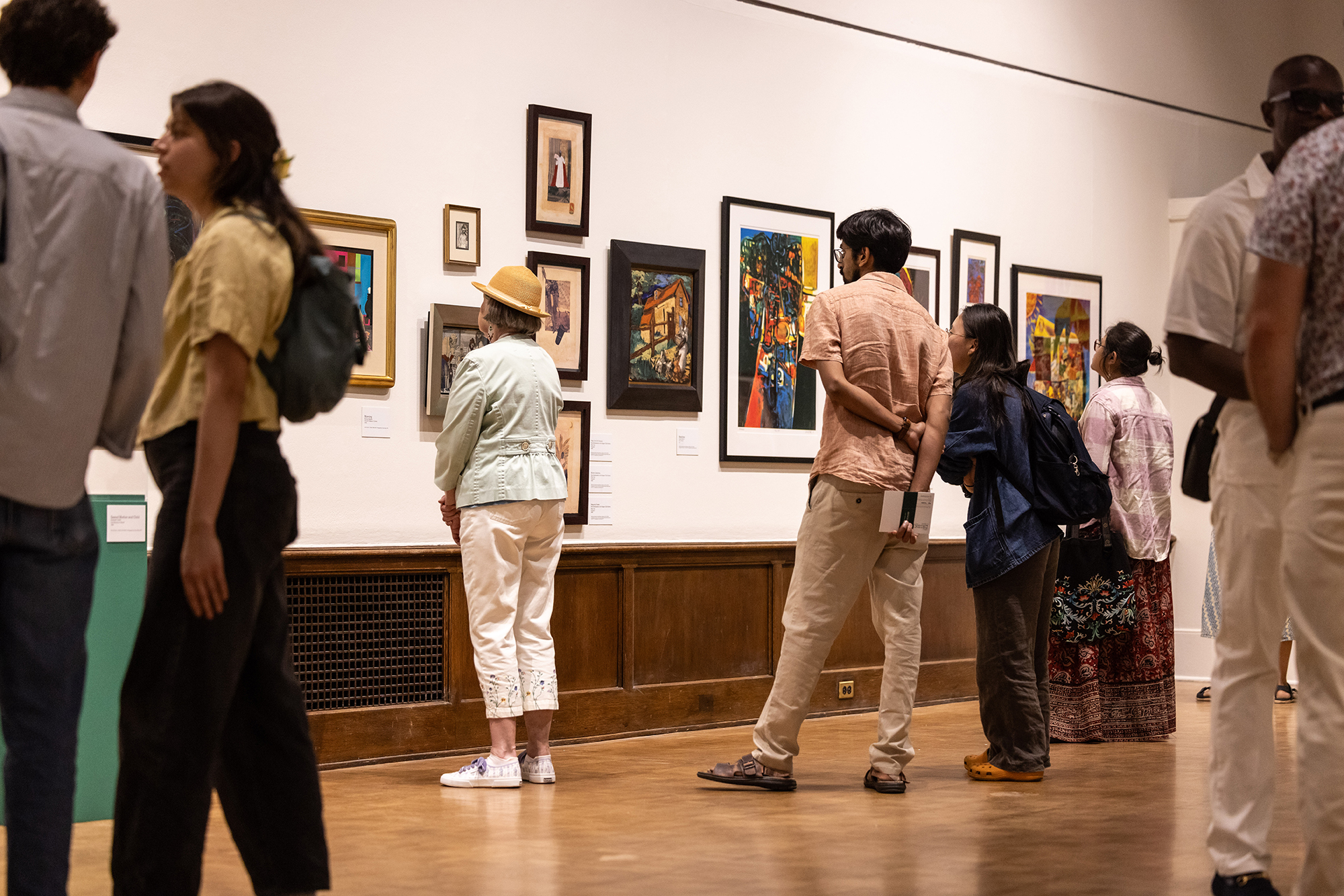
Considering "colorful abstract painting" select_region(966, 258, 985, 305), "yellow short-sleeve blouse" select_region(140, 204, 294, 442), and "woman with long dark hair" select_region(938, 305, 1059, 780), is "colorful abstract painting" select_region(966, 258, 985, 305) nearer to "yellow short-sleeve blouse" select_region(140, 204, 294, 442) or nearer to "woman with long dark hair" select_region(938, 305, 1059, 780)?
"woman with long dark hair" select_region(938, 305, 1059, 780)

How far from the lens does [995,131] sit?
8.01 meters

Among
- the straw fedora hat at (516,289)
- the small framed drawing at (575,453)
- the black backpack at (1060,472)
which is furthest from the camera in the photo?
the small framed drawing at (575,453)

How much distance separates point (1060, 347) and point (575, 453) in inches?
142

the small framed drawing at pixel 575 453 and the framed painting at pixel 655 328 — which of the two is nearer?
the small framed drawing at pixel 575 453

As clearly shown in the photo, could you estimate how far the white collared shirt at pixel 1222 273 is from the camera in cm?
286

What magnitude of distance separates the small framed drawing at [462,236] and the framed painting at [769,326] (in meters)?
1.34

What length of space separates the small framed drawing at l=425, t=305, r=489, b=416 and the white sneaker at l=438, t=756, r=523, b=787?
151 cm

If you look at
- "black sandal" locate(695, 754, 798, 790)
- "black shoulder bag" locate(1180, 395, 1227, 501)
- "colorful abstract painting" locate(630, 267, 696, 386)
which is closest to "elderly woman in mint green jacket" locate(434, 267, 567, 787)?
"black sandal" locate(695, 754, 798, 790)

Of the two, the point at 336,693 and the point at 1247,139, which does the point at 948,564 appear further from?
the point at 1247,139

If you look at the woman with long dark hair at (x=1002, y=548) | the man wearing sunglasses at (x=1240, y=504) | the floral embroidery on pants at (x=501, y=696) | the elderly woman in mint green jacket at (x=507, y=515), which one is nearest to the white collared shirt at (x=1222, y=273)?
the man wearing sunglasses at (x=1240, y=504)

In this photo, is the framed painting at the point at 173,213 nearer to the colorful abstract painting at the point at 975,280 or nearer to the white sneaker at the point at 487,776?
the white sneaker at the point at 487,776

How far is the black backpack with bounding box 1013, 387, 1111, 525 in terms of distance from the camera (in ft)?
16.5

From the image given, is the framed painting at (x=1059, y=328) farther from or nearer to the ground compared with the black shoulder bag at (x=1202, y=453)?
farther from the ground

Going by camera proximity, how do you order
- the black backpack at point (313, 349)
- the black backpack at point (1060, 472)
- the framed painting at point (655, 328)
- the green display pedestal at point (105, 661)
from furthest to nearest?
the framed painting at point (655, 328) → the black backpack at point (1060, 472) → the green display pedestal at point (105, 661) → the black backpack at point (313, 349)
